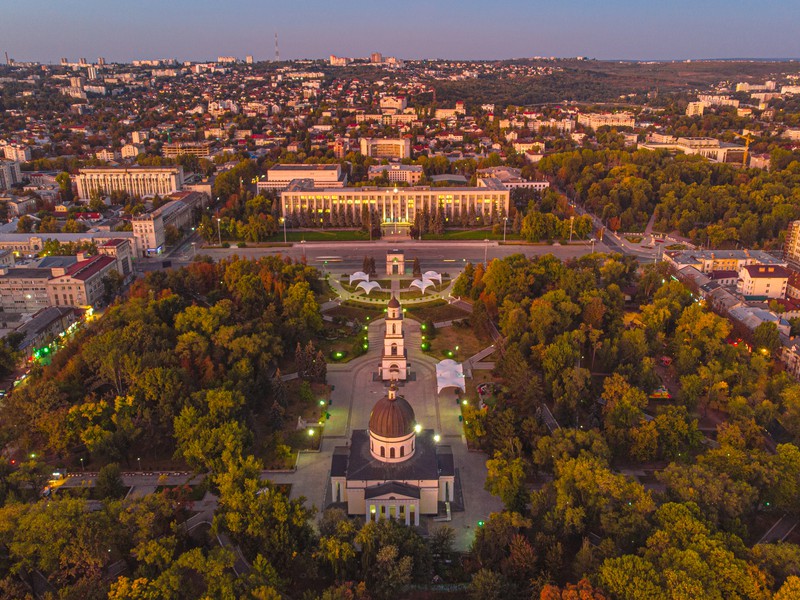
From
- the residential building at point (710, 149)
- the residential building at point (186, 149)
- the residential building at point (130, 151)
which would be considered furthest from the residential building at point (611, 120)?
the residential building at point (130, 151)

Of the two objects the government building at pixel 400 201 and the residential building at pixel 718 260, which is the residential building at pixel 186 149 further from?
the residential building at pixel 718 260

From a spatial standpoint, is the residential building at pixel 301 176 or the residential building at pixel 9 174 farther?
the residential building at pixel 9 174

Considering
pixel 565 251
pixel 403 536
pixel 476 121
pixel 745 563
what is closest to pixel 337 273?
pixel 565 251

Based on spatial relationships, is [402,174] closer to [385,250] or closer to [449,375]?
[385,250]

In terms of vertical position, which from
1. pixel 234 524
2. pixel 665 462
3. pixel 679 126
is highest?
pixel 679 126

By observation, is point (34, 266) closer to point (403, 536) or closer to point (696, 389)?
point (403, 536)

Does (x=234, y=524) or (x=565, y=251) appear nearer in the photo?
(x=234, y=524)

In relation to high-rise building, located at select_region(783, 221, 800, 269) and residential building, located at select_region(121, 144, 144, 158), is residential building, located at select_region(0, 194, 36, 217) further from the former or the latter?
high-rise building, located at select_region(783, 221, 800, 269)
